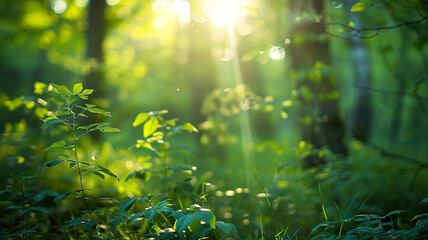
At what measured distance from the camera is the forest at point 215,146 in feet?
4.67

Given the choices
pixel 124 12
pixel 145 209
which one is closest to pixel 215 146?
pixel 145 209

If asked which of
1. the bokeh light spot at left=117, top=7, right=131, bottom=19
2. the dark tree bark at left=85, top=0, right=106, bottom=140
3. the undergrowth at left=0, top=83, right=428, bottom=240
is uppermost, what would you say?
the bokeh light spot at left=117, top=7, right=131, bottom=19

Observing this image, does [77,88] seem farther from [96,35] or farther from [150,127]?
[96,35]

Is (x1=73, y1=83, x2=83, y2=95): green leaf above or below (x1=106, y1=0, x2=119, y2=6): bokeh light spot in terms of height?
below

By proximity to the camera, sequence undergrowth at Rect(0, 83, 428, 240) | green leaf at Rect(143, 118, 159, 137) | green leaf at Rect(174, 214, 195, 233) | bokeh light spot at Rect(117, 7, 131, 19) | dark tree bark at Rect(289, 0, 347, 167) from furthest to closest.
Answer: bokeh light spot at Rect(117, 7, 131, 19) < dark tree bark at Rect(289, 0, 347, 167) < green leaf at Rect(143, 118, 159, 137) < undergrowth at Rect(0, 83, 428, 240) < green leaf at Rect(174, 214, 195, 233)

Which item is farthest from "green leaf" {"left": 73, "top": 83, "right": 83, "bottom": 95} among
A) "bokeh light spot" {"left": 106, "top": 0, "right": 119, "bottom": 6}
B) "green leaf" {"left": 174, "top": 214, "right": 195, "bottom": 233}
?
"bokeh light spot" {"left": 106, "top": 0, "right": 119, "bottom": 6}

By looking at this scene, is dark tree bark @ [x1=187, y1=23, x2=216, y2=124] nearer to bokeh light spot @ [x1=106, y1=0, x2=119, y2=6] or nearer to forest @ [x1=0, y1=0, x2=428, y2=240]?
forest @ [x1=0, y1=0, x2=428, y2=240]

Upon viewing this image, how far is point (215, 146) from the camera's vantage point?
14.5 ft

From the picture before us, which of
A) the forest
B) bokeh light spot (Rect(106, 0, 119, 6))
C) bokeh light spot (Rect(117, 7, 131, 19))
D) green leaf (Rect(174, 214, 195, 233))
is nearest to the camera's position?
green leaf (Rect(174, 214, 195, 233))

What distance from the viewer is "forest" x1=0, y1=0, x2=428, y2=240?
142 centimetres

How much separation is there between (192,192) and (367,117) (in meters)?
8.29

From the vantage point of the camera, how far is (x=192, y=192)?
1.72 metres

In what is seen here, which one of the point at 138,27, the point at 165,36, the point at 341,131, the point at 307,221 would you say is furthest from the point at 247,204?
the point at 165,36

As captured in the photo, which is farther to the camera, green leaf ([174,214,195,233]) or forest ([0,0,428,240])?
forest ([0,0,428,240])
